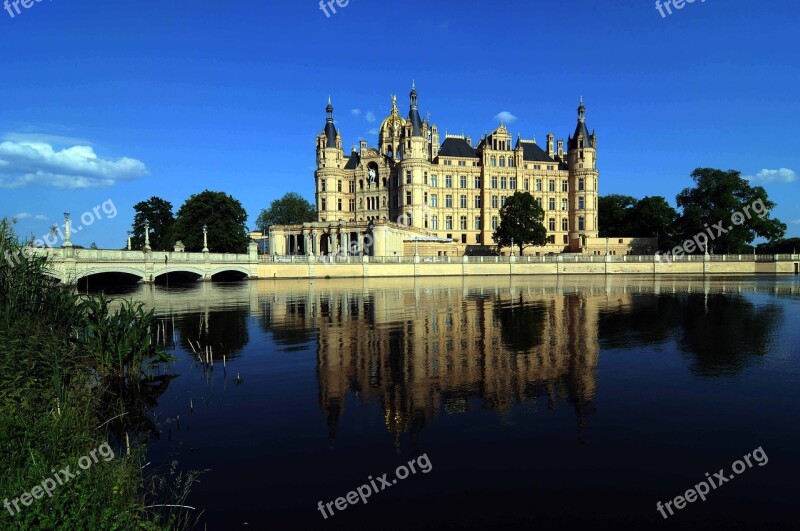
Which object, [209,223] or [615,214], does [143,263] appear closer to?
[209,223]

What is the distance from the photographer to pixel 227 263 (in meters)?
69.0

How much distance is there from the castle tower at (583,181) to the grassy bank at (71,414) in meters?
101

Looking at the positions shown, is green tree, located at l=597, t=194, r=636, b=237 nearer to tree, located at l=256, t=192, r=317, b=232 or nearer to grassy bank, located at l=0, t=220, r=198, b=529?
tree, located at l=256, t=192, r=317, b=232

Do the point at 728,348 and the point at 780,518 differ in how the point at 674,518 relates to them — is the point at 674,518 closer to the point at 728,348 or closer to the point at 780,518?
the point at 780,518

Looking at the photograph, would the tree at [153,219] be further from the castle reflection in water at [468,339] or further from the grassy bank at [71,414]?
the grassy bank at [71,414]

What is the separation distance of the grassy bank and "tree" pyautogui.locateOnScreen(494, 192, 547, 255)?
7873 cm

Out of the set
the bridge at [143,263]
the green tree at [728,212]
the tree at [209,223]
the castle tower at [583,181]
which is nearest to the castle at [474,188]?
the castle tower at [583,181]

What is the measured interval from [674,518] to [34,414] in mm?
11216

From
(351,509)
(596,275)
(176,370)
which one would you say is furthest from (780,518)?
(596,275)

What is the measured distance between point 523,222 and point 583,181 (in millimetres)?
24513

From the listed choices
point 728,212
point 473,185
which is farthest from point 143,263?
point 728,212

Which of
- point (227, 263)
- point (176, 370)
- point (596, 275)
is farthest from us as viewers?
point (596, 275)

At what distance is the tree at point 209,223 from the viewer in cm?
8331

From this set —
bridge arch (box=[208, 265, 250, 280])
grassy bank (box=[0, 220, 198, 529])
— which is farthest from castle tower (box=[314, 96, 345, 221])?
grassy bank (box=[0, 220, 198, 529])
